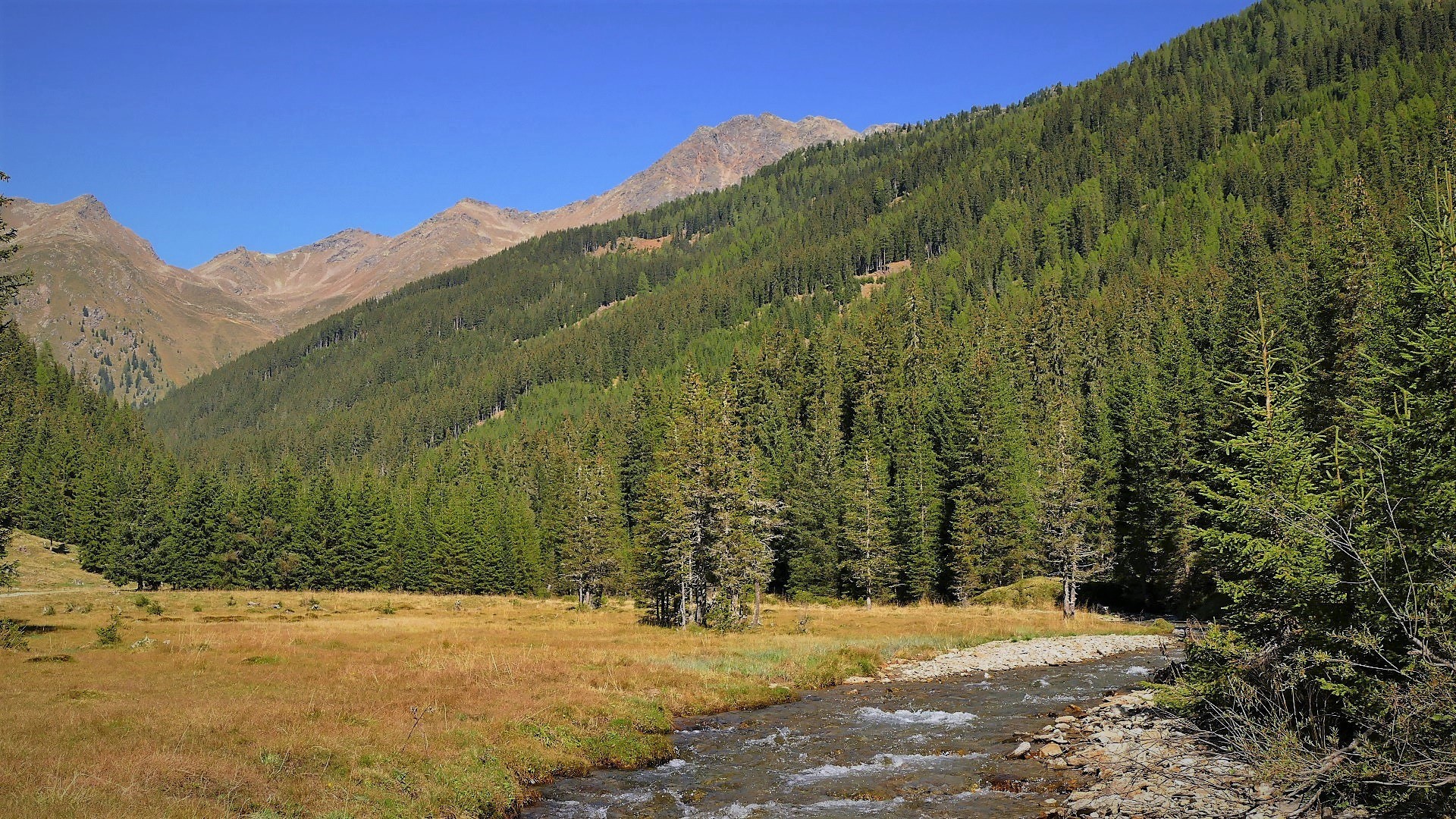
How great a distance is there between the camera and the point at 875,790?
18734 mm

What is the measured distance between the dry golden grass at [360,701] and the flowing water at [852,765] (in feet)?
4.93

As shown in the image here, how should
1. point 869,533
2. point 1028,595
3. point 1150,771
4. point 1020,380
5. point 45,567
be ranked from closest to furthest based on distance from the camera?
1. point 1150,771
2. point 1028,595
3. point 869,533
4. point 45,567
5. point 1020,380

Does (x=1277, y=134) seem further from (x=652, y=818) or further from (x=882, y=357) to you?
(x=652, y=818)

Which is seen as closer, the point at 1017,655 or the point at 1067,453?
the point at 1017,655

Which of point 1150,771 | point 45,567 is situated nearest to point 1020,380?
point 1150,771

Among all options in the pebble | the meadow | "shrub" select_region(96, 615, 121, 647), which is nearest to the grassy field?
the meadow

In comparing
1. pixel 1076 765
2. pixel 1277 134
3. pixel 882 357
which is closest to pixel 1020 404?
pixel 882 357

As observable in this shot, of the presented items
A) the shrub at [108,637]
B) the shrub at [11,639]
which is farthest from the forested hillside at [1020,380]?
the shrub at [11,639]

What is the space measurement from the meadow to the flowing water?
1410mm

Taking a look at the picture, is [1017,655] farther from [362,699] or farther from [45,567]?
[45,567]

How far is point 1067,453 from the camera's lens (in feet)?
212

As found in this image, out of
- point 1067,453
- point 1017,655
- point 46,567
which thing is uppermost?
point 1067,453

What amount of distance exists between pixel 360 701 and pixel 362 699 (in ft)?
1.42

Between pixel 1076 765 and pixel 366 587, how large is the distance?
95.3m
